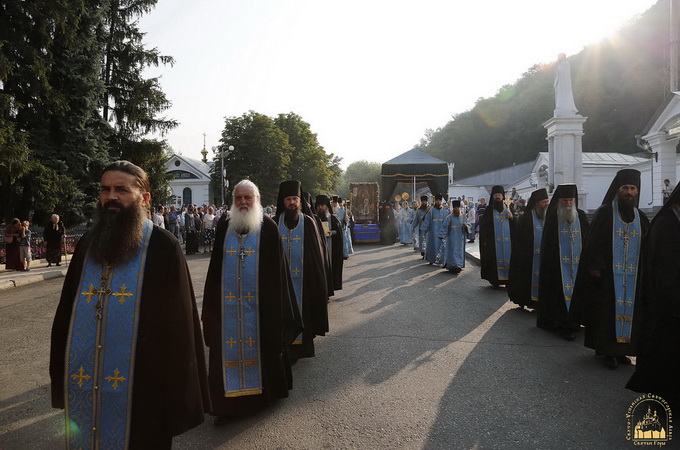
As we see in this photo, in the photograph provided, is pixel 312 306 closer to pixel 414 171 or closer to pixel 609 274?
pixel 609 274

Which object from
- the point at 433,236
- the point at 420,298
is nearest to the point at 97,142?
the point at 433,236

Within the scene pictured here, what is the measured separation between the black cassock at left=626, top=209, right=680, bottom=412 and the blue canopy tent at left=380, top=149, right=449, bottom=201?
2904 centimetres

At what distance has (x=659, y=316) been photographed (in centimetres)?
396

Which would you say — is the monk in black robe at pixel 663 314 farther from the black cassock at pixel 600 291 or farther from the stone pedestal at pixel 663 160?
the stone pedestal at pixel 663 160

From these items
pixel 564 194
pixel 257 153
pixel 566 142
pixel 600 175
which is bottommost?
pixel 564 194

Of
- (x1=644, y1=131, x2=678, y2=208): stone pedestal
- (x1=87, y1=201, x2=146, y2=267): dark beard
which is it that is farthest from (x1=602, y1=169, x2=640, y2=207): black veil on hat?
(x1=644, y1=131, x2=678, y2=208): stone pedestal

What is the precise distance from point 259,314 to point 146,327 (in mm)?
1628

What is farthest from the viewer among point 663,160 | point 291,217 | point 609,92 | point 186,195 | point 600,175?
point 186,195

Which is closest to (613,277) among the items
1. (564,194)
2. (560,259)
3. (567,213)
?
(560,259)

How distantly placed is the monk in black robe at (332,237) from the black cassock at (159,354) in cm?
709

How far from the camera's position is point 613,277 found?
211 inches

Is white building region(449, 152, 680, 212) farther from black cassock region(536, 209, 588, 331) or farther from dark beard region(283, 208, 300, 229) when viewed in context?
dark beard region(283, 208, 300, 229)

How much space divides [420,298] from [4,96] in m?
15.6

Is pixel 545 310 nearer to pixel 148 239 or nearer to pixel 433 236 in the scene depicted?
pixel 148 239
